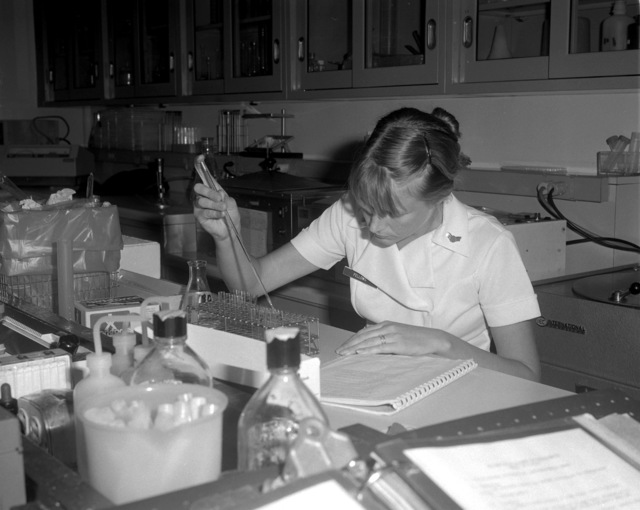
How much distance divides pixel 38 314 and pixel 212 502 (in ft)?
3.06

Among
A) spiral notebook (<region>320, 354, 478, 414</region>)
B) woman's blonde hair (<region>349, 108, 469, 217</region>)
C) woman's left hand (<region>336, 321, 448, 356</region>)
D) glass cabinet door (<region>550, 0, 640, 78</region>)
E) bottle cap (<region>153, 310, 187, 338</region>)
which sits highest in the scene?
glass cabinet door (<region>550, 0, 640, 78</region>)

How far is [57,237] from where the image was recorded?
5.42 ft

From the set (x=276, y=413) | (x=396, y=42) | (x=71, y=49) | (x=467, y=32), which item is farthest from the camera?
(x=71, y=49)

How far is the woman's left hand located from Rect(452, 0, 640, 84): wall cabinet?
3.24ft

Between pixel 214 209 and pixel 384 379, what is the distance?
0.57 meters

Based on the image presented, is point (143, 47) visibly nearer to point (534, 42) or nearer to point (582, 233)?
point (534, 42)

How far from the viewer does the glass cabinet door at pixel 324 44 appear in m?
2.74

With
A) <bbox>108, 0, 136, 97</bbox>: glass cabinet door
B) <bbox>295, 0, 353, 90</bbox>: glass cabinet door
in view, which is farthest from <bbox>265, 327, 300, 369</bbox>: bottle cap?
<bbox>108, 0, 136, 97</bbox>: glass cabinet door

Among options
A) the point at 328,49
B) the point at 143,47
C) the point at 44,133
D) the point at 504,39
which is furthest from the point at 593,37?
the point at 44,133

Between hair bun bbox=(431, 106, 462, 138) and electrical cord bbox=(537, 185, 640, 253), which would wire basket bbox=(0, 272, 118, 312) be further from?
electrical cord bbox=(537, 185, 640, 253)

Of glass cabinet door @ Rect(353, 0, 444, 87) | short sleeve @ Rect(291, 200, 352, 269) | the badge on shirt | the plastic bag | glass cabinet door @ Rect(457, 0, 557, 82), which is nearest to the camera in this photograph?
the plastic bag

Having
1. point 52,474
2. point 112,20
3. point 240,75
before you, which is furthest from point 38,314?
point 112,20

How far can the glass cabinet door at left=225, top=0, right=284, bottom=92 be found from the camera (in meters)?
3.00

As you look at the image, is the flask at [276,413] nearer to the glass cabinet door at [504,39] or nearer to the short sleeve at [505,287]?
the short sleeve at [505,287]
